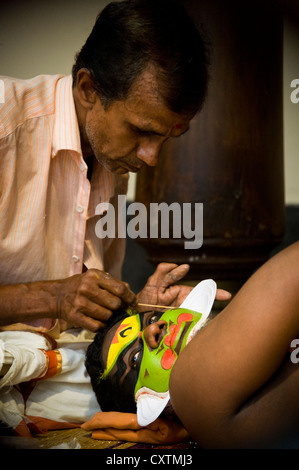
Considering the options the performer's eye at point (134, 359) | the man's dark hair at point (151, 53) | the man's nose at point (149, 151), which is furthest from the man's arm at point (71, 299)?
the man's dark hair at point (151, 53)

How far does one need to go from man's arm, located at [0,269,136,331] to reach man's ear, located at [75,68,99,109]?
66cm

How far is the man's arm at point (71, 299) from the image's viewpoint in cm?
176

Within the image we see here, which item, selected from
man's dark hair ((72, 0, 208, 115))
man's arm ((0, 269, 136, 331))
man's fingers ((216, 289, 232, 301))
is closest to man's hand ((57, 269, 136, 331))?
man's arm ((0, 269, 136, 331))

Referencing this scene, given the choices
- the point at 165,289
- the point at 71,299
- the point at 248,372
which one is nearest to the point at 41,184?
the point at 71,299

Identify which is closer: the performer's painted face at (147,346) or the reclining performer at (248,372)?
the reclining performer at (248,372)

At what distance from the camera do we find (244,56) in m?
2.83

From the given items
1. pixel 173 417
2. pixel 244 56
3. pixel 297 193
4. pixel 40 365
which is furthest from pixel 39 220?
pixel 297 193

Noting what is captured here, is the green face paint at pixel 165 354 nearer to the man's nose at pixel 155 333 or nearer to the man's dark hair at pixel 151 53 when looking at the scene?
the man's nose at pixel 155 333

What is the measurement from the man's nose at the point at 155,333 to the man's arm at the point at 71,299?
19 cm

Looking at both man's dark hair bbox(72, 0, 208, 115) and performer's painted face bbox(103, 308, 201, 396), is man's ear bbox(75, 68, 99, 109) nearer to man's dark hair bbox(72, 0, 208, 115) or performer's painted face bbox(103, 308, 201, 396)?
man's dark hair bbox(72, 0, 208, 115)

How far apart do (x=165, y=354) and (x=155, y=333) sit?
7 centimetres

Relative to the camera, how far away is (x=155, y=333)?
1.60 metres
